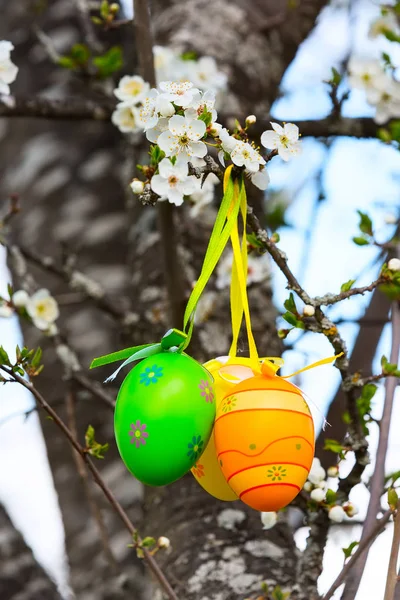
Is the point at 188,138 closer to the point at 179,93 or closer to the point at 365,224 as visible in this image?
the point at 179,93

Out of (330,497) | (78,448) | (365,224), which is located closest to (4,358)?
(78,448)

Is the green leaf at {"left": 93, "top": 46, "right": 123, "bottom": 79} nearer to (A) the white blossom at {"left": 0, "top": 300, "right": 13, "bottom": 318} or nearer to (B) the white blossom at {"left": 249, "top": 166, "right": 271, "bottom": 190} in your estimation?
(A) the white blossom at {"left": 0, "top": 300, "right": 13, "bottom": 318}

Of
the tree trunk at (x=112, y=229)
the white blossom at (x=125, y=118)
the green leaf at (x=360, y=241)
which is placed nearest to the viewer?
the green leaf at (x=360, y=241)

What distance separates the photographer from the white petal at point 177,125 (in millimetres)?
768

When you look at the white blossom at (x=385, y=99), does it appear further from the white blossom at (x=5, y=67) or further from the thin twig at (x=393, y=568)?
the thin twig at (x=393, y=568)

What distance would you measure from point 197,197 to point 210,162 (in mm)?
464

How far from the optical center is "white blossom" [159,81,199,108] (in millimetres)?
771

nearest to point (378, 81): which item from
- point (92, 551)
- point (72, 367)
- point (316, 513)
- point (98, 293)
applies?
point (98, 293)

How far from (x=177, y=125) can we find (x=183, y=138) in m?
0.02

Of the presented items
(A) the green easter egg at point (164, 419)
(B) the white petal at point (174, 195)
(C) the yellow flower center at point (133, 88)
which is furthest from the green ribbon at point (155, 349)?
(C) the yellow flower center at point (133, 88)

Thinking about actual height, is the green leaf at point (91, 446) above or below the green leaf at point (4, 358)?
below

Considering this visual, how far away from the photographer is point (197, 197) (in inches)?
51.1

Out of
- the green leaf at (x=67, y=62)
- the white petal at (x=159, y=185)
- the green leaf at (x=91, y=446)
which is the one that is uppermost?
the white petal at (x=159, y=185)

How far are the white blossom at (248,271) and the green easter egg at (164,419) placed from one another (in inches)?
29.3
